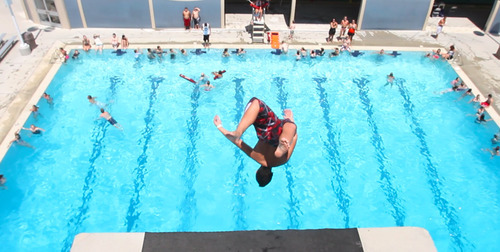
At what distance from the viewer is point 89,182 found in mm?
12922

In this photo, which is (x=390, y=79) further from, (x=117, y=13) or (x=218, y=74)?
(x=117, y=13)

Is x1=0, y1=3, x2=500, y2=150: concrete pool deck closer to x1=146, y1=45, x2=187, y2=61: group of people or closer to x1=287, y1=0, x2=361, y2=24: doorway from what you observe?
x1=146, y1=45, x2=187, y2=61: group of people

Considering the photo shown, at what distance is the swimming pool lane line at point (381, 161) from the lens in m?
12.4

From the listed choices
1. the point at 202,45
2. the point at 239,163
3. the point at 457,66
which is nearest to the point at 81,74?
the point at 202,45

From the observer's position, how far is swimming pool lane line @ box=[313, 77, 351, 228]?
41.2 feet

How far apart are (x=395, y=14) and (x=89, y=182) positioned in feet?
59.8

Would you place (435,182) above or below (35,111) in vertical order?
below

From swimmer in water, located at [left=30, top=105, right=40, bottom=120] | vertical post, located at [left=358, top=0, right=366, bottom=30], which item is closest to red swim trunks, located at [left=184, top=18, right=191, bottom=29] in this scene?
swimmer in water, located at [left=30, top=105, right=40, bottom=120]

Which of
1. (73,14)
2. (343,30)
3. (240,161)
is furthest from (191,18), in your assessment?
(240,161)

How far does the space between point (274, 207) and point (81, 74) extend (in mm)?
11481

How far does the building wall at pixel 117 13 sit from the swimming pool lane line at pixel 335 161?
1066 centimetres

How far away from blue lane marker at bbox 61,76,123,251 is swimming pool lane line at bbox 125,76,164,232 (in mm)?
1358

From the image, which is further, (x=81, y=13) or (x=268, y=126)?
(x=81, y=13)

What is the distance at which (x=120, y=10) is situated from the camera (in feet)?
68.6
